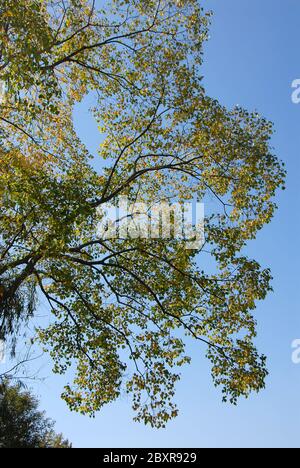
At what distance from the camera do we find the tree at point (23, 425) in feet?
93.1

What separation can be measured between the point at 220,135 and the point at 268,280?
4709 mm

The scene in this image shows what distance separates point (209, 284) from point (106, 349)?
12.6ft

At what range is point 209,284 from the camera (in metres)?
17.2

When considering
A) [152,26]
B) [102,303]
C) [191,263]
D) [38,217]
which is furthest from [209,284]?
[152,26]

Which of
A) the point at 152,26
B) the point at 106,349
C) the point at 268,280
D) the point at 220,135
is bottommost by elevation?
the point at 106,349

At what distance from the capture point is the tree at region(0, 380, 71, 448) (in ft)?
93.1

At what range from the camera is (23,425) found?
3100cm
